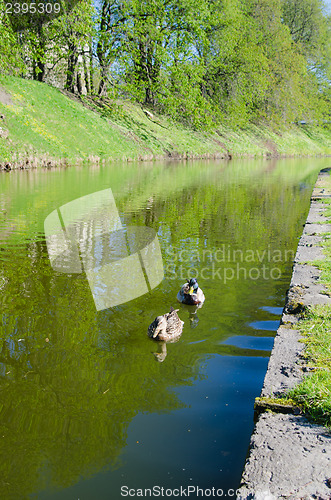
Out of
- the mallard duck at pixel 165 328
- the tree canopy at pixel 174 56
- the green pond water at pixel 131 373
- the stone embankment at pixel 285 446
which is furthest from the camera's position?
the tree canopy at pixel 174 56

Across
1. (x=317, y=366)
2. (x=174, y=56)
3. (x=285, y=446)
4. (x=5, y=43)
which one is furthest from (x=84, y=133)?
(x=285, y=446)

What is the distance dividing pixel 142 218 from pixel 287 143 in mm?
51326

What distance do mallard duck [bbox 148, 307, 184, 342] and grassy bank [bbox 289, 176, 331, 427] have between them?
53.3 inches

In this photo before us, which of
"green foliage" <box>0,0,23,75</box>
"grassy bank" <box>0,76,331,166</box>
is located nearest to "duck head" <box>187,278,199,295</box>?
"grassy bank" <box>0,76,331,166</box>

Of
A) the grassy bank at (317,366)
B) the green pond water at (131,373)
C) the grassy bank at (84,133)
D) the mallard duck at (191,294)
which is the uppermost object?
the grassy bank at (84,133)

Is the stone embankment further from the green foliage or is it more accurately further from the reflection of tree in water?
the green foliage

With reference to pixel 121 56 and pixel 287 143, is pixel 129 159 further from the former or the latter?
pixel 287 143

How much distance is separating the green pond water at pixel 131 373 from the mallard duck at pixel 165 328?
10 centimetres

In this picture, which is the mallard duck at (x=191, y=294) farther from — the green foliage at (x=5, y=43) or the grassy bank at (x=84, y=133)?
the green foliage at (x=5, y=43)

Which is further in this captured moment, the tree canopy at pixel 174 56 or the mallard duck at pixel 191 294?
the tree canopy at pixel 174 56

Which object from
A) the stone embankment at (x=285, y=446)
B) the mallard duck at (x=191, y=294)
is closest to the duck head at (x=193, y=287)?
the mallard duck at (x=191, y=294)

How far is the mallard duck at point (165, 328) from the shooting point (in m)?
4.69

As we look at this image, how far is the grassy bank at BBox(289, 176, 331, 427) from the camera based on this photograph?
2822mm

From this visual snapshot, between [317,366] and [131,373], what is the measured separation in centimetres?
163
